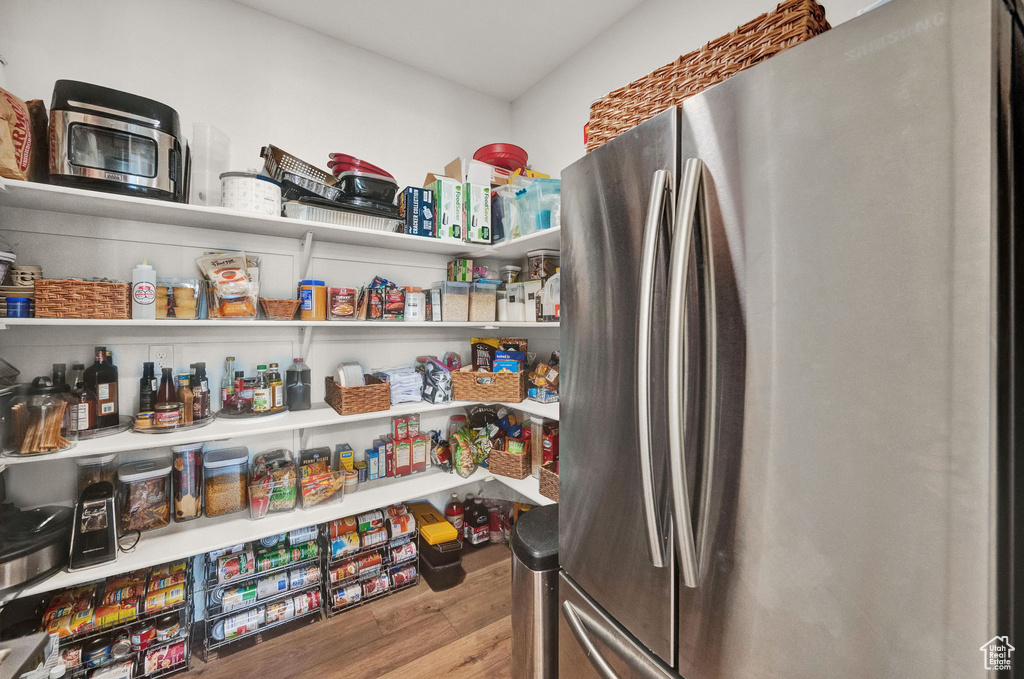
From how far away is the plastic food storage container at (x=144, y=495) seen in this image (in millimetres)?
1448

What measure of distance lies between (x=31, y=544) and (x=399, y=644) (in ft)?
4.19

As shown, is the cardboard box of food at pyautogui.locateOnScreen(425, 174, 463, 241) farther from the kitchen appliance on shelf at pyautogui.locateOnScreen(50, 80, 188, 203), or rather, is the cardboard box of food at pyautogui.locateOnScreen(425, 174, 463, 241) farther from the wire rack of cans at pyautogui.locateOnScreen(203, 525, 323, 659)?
the wire rack of cans at pyautogui.locateOnScreen(203, 525, 323, 659)

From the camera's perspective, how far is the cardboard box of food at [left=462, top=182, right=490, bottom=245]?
6.55 feet

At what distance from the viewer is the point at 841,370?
51cm

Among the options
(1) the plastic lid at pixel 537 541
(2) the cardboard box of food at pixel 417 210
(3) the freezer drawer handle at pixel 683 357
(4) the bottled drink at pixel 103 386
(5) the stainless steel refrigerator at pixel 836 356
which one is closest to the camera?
(5) the stainless steel refrigerator at pixel 836 356

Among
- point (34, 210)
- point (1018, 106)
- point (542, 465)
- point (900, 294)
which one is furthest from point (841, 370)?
point (34, 210)

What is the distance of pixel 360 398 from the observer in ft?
5.84

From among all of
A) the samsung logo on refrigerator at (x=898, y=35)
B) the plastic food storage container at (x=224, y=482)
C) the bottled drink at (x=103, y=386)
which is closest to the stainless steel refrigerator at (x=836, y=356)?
the samsung logo on refrigerator at (x=898, y=35)

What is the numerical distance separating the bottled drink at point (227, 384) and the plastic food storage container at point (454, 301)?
98 cm

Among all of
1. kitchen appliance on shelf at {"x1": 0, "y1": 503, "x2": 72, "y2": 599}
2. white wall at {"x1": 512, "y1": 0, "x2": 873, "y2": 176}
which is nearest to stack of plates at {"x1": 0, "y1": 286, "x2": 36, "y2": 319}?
kitchen appliance on shelf at {"x1": 0, "y1": 503, "x2": 72, "y2": 599}

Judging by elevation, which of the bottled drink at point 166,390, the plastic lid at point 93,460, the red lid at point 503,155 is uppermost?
the red lid at point 503,155

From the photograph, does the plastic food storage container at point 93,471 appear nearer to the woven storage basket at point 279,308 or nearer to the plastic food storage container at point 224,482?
the plastic food storage container at point 224,482

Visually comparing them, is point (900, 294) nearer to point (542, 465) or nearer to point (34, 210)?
point (542, 465)

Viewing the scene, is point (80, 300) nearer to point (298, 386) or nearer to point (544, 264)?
point (298, 386)
